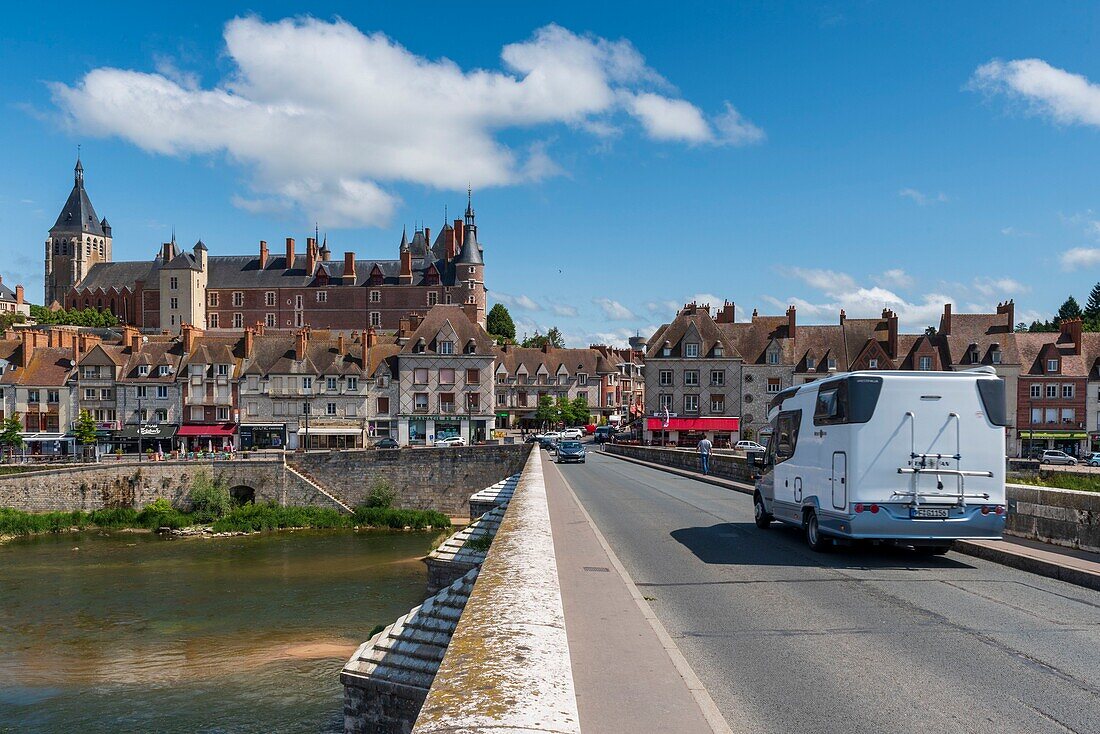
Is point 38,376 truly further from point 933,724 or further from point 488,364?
point 933,724

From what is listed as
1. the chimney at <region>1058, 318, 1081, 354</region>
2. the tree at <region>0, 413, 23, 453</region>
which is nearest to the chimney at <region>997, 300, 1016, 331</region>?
the chimney at <region>1058, 318, 1081, 354</region>

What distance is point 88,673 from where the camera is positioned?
2197 centimetres

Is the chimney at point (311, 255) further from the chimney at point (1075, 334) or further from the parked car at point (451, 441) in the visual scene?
the chimney at point (1075, 334)

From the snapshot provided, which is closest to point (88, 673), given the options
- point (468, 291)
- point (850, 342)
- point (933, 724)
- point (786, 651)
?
point (786, 651)

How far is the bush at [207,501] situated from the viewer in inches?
1826

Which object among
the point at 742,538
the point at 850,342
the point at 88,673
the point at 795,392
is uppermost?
the point at 850,342

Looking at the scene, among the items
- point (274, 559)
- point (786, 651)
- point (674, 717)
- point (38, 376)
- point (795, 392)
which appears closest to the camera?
point (674, 717)

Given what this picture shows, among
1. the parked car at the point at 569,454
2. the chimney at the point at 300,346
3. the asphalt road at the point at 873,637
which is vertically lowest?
the parked car at the point at 569,454

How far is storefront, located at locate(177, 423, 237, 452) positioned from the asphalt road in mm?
53495

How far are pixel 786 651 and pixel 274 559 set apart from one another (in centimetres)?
3454

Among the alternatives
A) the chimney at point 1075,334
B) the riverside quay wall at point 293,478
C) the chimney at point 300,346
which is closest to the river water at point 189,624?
the riverside quay wall at point 293,478

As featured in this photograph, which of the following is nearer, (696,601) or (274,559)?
(696,601)

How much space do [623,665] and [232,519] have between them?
1718 inches

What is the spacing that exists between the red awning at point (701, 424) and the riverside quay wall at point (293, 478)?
15454 millimetres
